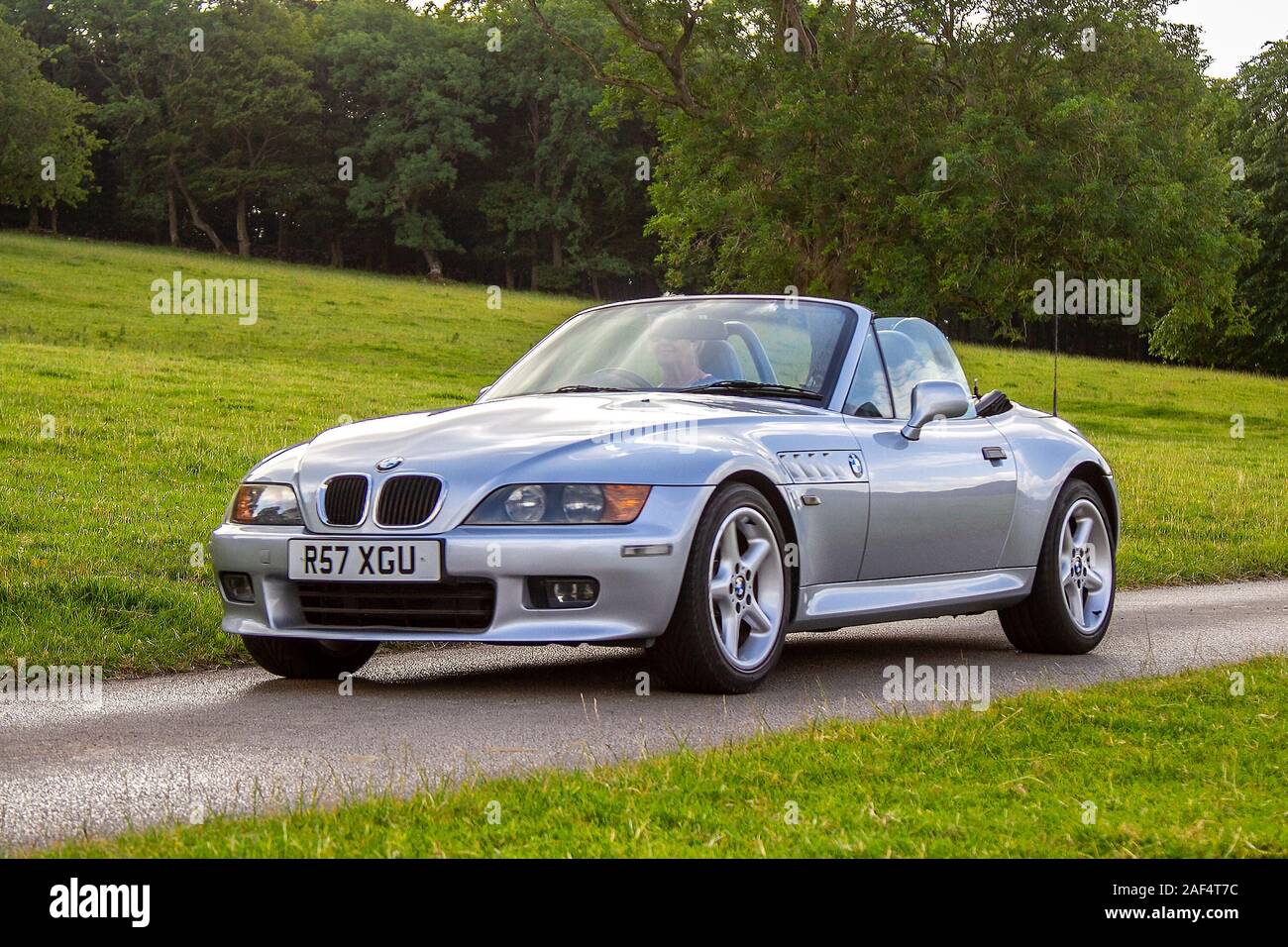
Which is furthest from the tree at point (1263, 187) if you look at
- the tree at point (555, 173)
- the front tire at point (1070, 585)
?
the front tire at point (1070, 585)

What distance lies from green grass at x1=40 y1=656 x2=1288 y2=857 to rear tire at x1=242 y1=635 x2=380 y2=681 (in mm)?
2579

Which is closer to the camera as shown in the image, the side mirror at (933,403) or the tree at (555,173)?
the side mirror at (933,403)

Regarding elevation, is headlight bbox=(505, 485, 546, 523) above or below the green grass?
above

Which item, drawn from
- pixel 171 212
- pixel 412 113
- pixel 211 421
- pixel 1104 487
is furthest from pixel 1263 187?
pixel 1104 487

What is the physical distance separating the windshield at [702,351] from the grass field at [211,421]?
80.6 inches

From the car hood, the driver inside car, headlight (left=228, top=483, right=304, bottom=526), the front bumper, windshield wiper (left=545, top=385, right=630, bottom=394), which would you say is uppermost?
the driver inside car

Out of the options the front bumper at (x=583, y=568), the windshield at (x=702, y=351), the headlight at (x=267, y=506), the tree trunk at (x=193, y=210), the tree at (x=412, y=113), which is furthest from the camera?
the tree trunk at (x=193, y=210)

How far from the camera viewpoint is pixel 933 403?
7.77 m

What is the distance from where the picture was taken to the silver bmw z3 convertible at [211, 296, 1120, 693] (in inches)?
252

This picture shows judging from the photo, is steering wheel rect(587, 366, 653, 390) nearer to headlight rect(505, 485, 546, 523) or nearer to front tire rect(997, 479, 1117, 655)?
headlight rect(505, 485, 546, 523)

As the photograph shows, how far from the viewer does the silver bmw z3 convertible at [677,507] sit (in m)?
6.39

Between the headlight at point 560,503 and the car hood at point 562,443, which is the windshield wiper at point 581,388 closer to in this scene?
the car hood at point 562,443

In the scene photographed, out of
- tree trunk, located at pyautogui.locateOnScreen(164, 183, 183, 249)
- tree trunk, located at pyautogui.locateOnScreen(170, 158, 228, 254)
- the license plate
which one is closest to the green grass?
the license plate

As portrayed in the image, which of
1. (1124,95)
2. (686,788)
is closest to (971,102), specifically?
(1124,95)
